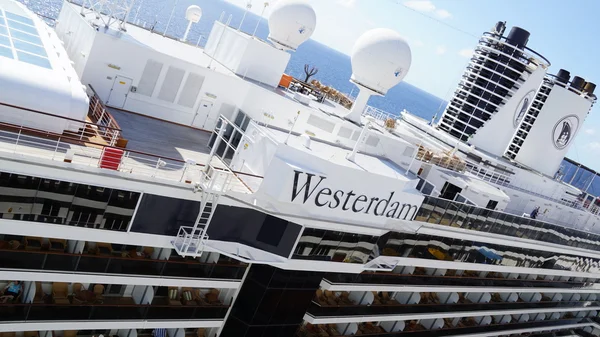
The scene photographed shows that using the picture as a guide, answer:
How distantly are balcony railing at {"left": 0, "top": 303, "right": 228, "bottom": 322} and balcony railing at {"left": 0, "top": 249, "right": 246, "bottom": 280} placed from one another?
1407 mm

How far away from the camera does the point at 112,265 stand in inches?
659

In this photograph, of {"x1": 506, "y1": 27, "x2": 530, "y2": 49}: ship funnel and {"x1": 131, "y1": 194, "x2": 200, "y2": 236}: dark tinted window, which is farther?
{"x1": 506, "y1": 27, "x2": 530, "y2": 49}: ship funnel

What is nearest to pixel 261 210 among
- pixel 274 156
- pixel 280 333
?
pixel 274 156

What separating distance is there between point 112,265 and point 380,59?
14729mm

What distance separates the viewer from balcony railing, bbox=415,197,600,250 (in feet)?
77.9

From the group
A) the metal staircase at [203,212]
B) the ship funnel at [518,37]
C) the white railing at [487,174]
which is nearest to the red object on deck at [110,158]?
the metal staircase at [203,212]

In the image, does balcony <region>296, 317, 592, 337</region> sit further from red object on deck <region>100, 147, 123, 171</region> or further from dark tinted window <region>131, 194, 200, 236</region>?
red object on deck <region>100, 147, 123, 171</region>

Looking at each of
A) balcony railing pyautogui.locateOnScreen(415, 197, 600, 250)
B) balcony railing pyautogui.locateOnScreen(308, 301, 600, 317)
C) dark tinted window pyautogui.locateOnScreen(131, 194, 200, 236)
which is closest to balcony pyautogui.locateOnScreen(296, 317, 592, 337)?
balcony railing pyautogui.locateOnScreen(308, 301, 600, 317)

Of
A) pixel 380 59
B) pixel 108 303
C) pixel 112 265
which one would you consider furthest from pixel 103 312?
pixel 380 59

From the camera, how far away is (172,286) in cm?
1938

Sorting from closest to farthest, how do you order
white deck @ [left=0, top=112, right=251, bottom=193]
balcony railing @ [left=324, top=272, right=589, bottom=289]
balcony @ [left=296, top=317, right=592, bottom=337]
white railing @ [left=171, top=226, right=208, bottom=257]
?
white deck @ [left=0, top=112, right=251, bottom=193]
white railing @ [left=171, top=226, right=208, bottom=257]
balcony railing @ [left=324, top=272, right=589, bottom=289]
balcony @ [left=296, top=317, right=592, bottom=337]

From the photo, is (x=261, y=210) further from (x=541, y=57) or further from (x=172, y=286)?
(x=541, y=57)

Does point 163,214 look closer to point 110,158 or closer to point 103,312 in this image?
point 110,158

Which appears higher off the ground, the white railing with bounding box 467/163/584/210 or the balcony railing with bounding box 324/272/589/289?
the white railing with bounding box 467/163/584/210
